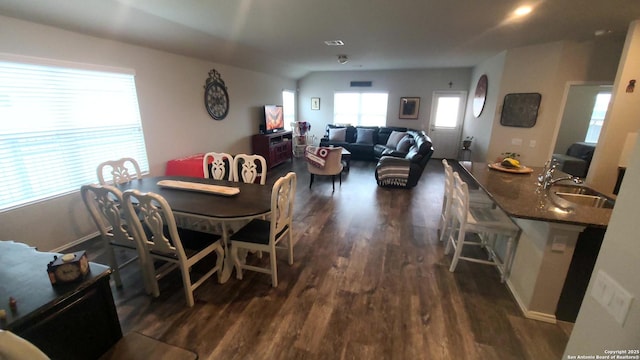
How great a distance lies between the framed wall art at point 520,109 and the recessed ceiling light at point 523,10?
2065 mm

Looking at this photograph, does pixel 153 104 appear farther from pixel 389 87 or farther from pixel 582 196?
pixel 389 87

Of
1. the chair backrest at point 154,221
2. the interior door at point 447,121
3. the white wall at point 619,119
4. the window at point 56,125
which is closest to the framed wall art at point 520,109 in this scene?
the white wall at point 619,119

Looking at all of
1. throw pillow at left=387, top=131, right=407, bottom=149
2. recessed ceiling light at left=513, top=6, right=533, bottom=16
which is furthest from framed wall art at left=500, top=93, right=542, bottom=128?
throw pillow at left=387, top=131, right=407, bottom=149

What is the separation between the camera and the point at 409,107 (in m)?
7.57

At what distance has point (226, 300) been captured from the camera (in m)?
2.07

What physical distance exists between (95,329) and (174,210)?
3.20ft

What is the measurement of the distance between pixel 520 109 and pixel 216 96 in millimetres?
5585

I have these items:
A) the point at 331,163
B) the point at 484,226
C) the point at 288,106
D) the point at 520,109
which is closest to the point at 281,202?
the point at 484,226

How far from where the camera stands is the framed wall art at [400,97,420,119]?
748cm

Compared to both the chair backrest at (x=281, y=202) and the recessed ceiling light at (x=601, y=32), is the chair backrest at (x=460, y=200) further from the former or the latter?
the recessed ceiling light at (x=601, y=32)

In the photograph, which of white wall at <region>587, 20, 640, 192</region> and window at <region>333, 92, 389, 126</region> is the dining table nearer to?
white wall at <region>587, 20, 640, 192</region>

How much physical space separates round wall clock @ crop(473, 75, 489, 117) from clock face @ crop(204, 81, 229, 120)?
18.1 ft

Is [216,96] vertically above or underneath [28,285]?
above

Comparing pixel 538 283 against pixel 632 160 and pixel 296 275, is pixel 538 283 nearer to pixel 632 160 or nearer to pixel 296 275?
pixel 632 160
